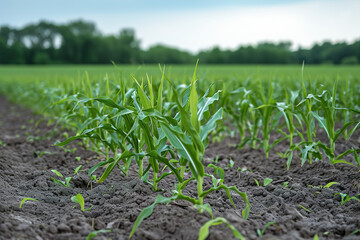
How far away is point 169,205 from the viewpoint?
2.15m

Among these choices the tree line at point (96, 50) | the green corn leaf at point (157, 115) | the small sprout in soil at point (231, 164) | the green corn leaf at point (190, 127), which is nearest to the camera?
the green corn leaf at point (190, 127)

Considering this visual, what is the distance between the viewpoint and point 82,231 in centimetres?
197

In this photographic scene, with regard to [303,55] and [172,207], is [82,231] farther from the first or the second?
[303,55]

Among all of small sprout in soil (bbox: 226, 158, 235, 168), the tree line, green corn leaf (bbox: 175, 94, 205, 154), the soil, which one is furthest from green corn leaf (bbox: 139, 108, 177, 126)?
the tree line

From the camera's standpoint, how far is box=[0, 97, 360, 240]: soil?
1.95 m

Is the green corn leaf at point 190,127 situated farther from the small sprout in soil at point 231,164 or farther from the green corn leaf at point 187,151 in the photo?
the small sprout in soil at point 231,164

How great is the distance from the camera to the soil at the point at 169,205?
1.95 metres

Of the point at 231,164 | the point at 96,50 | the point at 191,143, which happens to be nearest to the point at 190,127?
the point at 191,143

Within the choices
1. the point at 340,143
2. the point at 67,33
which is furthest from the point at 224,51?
the point at 340,143

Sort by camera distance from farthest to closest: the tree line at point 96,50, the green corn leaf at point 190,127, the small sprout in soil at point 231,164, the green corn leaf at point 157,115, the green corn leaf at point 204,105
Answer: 1. the tree line at point 96,50
2. the small sprout in soil at point 231,164
3. the green corn leaf at point 204,105
4. the green corn leaf at point 157,115
5. the green corn leaf at point 190,127

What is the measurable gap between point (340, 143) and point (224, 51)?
42688 millimetres

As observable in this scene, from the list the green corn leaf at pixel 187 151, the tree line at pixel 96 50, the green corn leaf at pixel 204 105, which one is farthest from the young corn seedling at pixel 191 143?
the tree line at pixel 96 50

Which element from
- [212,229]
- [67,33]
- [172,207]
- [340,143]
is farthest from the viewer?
[67,33]

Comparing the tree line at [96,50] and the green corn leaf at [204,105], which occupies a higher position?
the tree line at [96,50]
